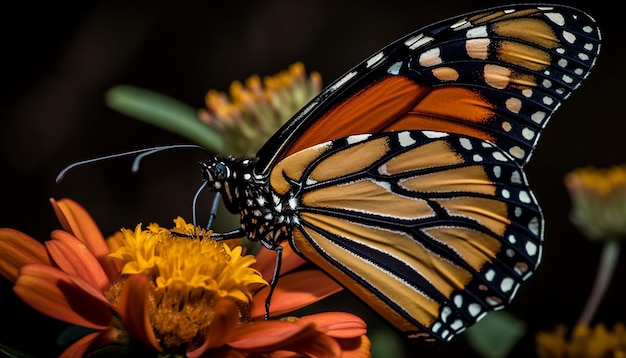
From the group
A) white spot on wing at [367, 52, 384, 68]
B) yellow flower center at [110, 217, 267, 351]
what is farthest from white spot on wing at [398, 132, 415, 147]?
yellow flower center at [110, 217, 267, 351]

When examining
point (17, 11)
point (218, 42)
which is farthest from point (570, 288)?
point (17, 11)

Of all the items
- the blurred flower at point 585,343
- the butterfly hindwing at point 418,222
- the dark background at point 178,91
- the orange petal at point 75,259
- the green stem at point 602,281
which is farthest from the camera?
the dark background at point 178,91

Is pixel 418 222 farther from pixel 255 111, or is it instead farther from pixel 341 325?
pixel 255 111

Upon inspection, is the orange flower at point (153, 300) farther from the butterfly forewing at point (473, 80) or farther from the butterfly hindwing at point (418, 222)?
the butterfly forewing at point (473, 80)

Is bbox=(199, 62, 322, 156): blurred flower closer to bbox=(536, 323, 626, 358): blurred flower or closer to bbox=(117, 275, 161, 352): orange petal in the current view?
bbox=(536, 323, 626, 358): blurred flower

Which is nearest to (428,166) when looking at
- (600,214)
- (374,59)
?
(374,59)

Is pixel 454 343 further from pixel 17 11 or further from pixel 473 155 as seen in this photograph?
pixel 17 11

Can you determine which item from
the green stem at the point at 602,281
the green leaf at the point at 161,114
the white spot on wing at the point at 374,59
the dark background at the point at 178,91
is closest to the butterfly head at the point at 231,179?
the white spot on wing at the point at 374,59
